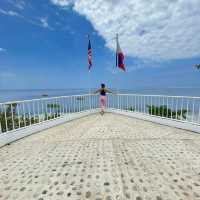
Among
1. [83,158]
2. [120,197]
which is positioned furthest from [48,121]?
[120,197]

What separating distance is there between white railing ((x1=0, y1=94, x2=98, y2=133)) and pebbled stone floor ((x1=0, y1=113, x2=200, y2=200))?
0.99 m

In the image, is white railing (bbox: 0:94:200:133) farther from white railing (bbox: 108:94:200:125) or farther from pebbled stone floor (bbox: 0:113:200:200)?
pebbled stone floor (bbox: 0:113:200:200)

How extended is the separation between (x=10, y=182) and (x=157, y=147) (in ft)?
9.97

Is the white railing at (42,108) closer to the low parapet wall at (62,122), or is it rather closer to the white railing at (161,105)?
the low parapet wall at (62,122)

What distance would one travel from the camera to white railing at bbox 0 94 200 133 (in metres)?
4.62

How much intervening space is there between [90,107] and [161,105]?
3.76 meters

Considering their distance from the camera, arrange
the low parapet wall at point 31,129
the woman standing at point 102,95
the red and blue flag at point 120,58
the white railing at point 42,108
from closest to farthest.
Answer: the low parapet wall at point 31,129 < the white railing at point 42,108 < the red and blue flag at point 120,58 < the woman standing at point 102,95

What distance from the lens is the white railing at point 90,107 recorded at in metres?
4.62

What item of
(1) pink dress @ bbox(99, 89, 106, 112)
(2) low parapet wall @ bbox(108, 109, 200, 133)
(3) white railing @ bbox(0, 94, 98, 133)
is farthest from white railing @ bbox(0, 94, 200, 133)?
(1) pink dress @ bbox(99, 89, 106, 112)

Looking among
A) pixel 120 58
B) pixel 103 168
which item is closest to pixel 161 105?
pixel 120 58

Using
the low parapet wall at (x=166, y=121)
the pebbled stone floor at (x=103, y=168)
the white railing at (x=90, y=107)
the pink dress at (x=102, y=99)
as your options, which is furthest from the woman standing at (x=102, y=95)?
the pebbled stone floor at (x=103, y=168)

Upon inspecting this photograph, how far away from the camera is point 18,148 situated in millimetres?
3764

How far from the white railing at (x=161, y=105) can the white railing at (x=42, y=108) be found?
1462mm

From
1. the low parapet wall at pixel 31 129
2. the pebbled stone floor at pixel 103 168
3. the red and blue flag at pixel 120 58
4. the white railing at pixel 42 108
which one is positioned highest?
the red and blue flag at pixel 120 58
